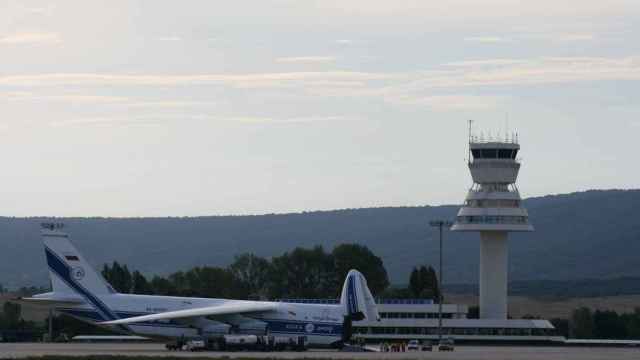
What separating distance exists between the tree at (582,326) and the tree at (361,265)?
2368 cm

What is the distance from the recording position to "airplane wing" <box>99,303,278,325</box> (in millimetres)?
114750

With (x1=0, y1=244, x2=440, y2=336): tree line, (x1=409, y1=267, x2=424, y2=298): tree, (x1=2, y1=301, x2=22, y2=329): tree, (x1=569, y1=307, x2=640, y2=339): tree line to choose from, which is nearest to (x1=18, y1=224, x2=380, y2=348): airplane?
(x1=2, y1=301, x2=22, y2=329): tree

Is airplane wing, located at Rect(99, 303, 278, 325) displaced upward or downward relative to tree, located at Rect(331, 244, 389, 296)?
downward

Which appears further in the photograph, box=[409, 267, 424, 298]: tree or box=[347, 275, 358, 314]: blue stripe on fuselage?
box=[409, 267, 424, 298]: tree

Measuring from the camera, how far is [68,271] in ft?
382

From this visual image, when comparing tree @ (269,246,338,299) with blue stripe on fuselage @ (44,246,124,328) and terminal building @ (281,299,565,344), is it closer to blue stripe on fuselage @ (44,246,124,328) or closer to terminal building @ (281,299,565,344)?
terminal building @ (281,299,565,344)

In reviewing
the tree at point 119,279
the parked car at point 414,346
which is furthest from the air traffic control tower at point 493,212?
the tree at point 119,279

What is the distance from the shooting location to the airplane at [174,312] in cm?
11588

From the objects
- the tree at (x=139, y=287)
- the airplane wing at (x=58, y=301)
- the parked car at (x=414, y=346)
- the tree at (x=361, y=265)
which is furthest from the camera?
the tree at (x=361, y=265)

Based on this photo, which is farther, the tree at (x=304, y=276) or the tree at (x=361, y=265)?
the tree at (x=361, y=265)

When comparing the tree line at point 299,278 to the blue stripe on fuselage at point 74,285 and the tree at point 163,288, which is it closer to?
the tree at point 163,288

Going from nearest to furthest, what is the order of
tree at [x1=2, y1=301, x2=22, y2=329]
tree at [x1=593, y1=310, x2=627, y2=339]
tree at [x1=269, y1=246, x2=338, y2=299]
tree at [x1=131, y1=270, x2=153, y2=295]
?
tree at [x1=593, y1=310, x2=627, y2=339]
tree at [x1=2, y1=301, x2=22, y2=329]
tree at [x1=131, y1=270, x2=153, y2=295]
tree at [x1=269, y1=246, x2=338, y2=299]

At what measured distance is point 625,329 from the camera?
164250 millimetres

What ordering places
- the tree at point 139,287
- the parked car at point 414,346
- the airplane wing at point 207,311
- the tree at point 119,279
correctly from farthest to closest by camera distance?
the tree at point 119,279 → the tree at point 139,287 → the parked car at point 414,346 → the airplane wing at point 207,311
